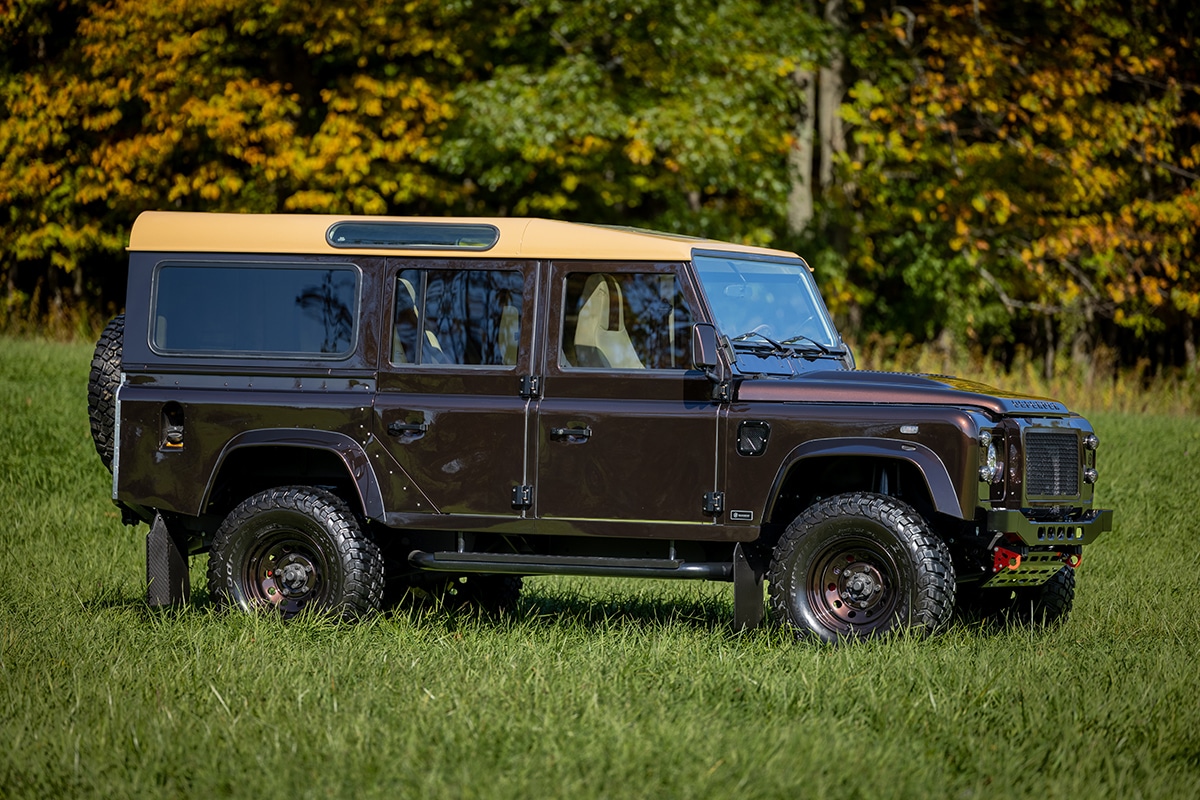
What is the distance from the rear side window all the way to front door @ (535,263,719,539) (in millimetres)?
1185

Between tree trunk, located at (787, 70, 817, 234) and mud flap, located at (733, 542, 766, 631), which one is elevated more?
tree trunk, located at (787, 70, 817, 234)

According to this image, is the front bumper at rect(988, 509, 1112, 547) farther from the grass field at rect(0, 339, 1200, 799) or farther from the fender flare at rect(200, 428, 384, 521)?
the fender flare at rect(200, 428, 384, 521)

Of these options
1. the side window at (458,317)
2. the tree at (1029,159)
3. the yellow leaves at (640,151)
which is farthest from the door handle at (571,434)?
the tree at (1029,159)

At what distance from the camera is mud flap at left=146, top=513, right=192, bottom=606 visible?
8.25 meters

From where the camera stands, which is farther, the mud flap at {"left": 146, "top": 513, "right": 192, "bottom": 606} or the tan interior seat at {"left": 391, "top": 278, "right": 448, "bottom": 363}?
the mud flap at {"left": 146, "top": 513, "right": 192, "bottom": 606}

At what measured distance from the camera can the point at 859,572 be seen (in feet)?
24.1

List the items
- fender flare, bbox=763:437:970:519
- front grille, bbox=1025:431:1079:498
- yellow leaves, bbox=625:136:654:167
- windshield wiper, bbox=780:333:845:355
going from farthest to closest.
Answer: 1. yellow leaves, bbox=625:136:654:167
2. windshield wiper, bbox=780:333:845:355
3. front grille, bbox=1025:431:1079:498
4. fender flare, bbox=763:437:970:519

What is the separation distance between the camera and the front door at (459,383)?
25.3 ft

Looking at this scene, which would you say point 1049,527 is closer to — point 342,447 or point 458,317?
point 458,317

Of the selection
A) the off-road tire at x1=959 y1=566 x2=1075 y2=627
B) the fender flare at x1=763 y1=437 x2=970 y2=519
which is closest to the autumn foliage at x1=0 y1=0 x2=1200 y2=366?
the off-road tire at x1=959 y1=566 x2=1075 y2=627

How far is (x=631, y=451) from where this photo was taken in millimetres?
7535

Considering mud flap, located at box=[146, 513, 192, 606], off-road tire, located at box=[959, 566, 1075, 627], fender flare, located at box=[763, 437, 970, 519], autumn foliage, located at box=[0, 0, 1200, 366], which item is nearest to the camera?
fender flare, located at box=[763, 437, 970, 519]

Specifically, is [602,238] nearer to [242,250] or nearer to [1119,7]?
[242,250]

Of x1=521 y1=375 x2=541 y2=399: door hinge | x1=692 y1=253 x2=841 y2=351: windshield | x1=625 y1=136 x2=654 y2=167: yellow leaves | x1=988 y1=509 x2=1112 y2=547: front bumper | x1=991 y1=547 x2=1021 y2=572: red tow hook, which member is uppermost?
x1=625 y1=136 x2=654 y2=167: yellow leaves
